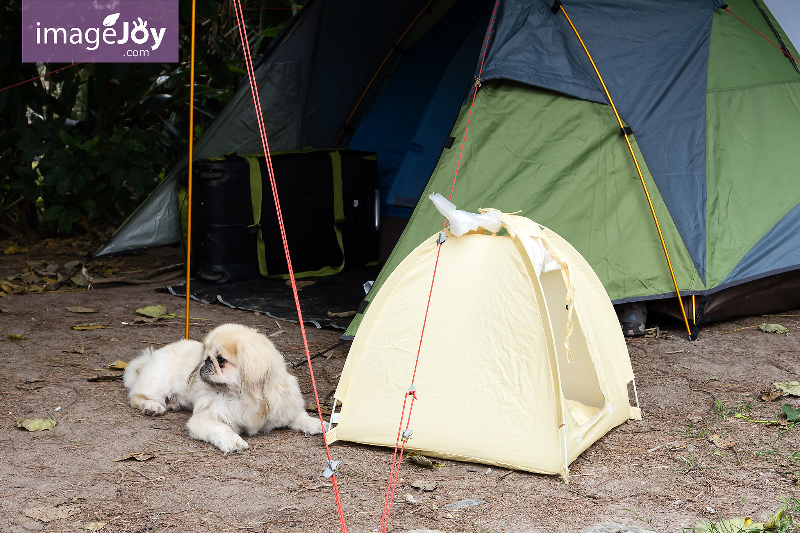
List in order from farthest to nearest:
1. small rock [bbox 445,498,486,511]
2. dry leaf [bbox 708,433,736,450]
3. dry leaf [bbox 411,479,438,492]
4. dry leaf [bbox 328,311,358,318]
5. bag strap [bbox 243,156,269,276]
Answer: bag strap [bbox 243,156,269,276], dry leaf [bbox 328,311,358,318], dry leaf [bbox 708,433,736,450], dry leaf [bbox 411,479,438,492], small rock [bbox 445,498,486,511]

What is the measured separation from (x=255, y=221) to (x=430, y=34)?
2074 millimetres

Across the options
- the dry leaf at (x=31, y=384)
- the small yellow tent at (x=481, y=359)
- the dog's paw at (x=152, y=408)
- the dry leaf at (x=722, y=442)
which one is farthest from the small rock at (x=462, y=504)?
the dry leaf at (x=31, y=384)

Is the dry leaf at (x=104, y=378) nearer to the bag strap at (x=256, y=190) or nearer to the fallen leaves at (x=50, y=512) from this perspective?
the fallen leaves at (x=50, y=512)

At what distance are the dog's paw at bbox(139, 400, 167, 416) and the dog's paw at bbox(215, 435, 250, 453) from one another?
1.79 feet

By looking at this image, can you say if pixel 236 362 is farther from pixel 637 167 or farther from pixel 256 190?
pixel 256 190

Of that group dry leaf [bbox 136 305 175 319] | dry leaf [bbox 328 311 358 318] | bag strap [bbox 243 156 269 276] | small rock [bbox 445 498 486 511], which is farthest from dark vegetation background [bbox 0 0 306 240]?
small rock [bbox 445 498 486 511]

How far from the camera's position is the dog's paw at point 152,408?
13.3 feet

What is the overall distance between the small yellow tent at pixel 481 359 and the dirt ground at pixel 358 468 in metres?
0.10

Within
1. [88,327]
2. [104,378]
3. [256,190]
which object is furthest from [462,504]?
[256,190]

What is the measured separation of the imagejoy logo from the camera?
23.1 ft

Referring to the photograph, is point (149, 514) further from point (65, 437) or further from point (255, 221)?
point (255, 221)

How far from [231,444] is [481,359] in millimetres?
1044

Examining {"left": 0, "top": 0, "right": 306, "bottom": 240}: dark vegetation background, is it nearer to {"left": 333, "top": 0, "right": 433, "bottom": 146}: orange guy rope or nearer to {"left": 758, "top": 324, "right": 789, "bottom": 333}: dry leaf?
{"left": 333, "top": 0, "right": 433, "bottom": 146}: orange guy rope

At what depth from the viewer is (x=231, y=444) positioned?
3.60m
